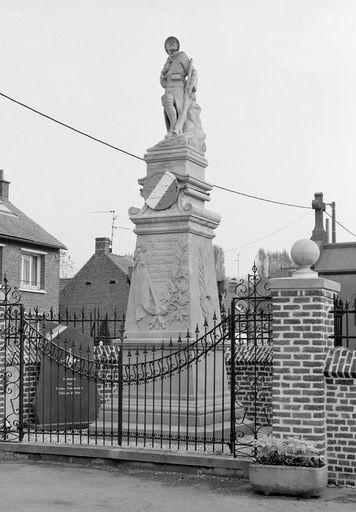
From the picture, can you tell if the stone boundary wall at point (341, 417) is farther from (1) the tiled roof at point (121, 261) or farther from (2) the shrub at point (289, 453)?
(1) the tiled roof at point (121, 261)

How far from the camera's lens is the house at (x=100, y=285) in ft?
135

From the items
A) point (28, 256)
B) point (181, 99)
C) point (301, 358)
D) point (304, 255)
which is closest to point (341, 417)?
point (301, 358)

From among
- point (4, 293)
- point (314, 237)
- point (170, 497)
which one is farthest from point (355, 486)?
point (314, 237)

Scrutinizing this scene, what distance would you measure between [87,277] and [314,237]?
1340cm

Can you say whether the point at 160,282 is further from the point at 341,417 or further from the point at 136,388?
the point at 341,417

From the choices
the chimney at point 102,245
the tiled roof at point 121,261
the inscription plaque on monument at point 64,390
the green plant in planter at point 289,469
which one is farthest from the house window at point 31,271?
the green plant in planter at point 289,469

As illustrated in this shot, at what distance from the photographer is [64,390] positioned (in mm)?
11898

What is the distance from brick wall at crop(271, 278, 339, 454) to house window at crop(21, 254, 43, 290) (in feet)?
85.2

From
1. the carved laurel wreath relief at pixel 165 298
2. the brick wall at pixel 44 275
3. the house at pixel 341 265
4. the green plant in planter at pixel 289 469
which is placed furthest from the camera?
the brick wall at pixel 44 275

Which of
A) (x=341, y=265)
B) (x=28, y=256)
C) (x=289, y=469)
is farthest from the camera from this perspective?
(x=28, y=256)

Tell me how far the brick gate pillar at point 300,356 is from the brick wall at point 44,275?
23.4m

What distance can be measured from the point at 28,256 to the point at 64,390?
2280cm

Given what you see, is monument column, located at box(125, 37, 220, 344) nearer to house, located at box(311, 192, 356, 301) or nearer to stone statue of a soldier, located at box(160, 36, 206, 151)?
stone statue of a soldier, located at box(160, 36, 206, 151)

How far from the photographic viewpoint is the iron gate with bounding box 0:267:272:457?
982 cm
